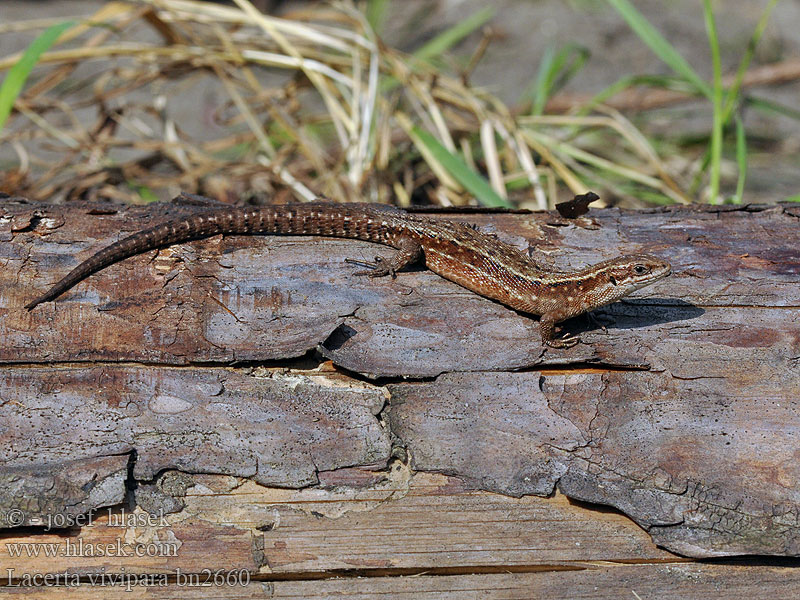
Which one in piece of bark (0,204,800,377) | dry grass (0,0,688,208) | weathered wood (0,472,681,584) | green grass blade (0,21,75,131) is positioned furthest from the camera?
dry grass (0,0,688,208)

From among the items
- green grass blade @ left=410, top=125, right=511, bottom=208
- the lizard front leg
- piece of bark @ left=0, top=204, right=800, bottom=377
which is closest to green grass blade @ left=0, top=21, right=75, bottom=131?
piece of bark @ left=0, top=204, right=800, bottom=377

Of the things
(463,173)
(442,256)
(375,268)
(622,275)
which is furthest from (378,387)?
(463,173)

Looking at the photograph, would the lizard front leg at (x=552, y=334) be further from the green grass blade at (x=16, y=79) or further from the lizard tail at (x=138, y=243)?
the green grass blade at (x=16, y=79)

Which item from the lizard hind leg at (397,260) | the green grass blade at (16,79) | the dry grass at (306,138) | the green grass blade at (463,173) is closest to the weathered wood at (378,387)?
the lizard hind leg at (397,260)

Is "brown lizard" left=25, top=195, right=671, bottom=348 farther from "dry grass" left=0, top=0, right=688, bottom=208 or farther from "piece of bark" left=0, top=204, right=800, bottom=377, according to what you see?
"dry grass" left=0, top=0, right=688, bottom=208

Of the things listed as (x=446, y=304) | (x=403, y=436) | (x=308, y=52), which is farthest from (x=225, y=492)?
(x=308, y=52)

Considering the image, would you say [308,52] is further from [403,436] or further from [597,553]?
[597,553]
